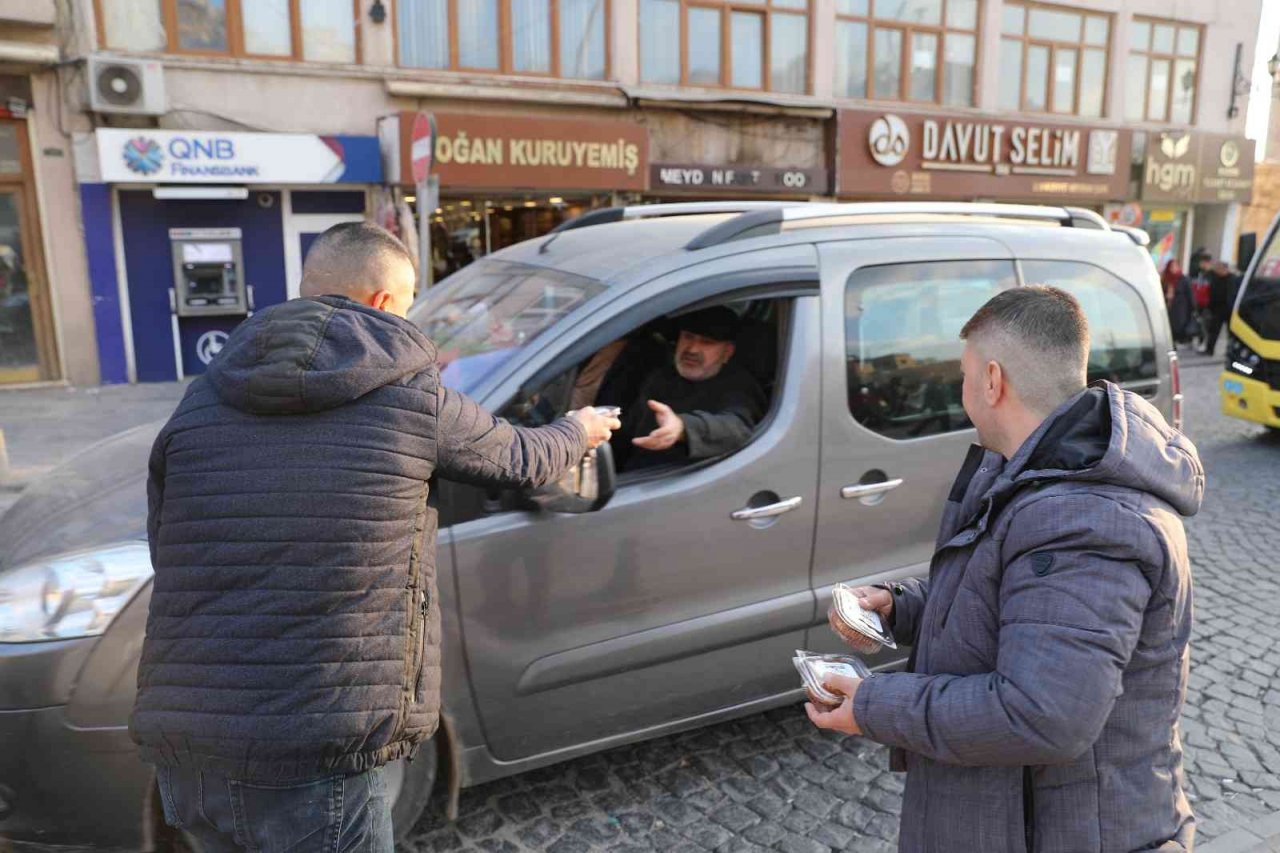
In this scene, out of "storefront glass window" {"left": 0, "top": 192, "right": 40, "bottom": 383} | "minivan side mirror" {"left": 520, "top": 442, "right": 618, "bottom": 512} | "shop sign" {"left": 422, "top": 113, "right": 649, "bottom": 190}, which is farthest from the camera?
"shop sign" {"left": 422, "top": 113, "right": 649, "bottom": 190}

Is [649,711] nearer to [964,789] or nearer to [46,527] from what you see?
[964,789]

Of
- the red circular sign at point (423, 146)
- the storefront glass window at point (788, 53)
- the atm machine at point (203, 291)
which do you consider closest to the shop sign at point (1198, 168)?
the storefront glass window at point (788, 53)

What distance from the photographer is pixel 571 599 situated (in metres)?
2.80

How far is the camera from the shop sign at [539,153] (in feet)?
44.3

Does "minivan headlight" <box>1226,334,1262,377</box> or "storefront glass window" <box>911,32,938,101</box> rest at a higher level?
"storefront glass window" <box>911,32,938,101</box>

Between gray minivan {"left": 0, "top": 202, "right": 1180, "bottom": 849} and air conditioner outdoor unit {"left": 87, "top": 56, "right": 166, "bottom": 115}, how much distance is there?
32.5 feet

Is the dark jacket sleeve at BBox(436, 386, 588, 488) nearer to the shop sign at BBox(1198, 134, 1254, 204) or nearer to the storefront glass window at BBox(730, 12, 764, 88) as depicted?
the storefront glass window at BBox(730, 12, 764, 88)

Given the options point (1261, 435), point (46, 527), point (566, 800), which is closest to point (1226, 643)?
point (566, 800)

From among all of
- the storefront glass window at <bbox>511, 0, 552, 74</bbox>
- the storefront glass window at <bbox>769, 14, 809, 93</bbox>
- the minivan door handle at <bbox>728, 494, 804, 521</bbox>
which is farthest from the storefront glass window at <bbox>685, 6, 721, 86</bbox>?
the minivan door handle at <bbox>728, 494, 804, 521</bbox>

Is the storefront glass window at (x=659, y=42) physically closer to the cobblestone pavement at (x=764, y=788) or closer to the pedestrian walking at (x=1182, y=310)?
the pedestrian walking at (x=1182, y=310)

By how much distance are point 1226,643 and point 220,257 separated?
1214cm

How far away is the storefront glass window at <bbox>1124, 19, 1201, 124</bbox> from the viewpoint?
20.4 metres

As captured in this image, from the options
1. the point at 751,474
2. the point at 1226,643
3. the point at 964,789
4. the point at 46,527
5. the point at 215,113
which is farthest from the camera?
the point at 215,113

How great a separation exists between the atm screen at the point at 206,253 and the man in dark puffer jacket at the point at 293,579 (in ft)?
38.9
